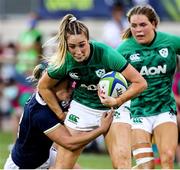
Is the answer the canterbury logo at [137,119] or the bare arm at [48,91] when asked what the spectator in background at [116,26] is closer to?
the canterbury logo at [137,119]

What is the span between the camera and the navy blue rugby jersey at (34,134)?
8.38 meters

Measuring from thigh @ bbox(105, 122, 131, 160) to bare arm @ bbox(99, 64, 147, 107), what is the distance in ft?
1.42

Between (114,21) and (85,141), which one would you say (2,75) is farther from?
(85,141)

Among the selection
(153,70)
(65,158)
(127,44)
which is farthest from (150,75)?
(65,158)

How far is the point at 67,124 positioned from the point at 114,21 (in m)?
6.58

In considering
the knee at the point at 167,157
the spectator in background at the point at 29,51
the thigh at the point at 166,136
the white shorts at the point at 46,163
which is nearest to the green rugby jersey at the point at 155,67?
the thigh at the point at 166,136

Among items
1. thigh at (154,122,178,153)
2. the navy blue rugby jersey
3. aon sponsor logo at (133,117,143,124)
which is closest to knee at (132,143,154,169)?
thigh at (154,122,178,153)

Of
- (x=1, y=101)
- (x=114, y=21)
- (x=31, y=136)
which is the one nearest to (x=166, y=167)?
(x=31, y=136)

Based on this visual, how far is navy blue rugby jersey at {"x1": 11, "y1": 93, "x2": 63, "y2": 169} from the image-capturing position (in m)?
8.38

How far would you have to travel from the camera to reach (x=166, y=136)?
349 inches

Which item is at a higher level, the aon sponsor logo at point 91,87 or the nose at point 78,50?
the nose at point 78,50

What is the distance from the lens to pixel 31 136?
8.46 m

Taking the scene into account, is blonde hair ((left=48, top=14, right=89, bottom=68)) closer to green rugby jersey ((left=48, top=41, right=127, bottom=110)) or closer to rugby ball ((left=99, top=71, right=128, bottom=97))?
green rugby jersey ((left=48, top=41, right=127, bottom=110))

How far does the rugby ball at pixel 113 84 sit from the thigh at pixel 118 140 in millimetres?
384
